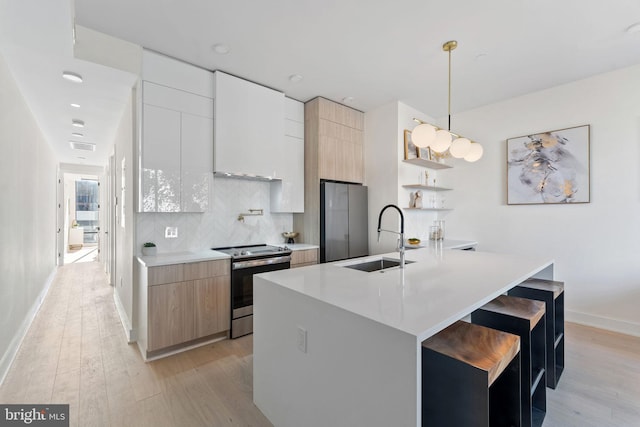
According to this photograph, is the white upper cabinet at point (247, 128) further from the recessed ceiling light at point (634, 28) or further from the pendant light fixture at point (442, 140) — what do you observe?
the recessed ceiling light at point (634, 28)

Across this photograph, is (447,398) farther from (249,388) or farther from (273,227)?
(273,227)

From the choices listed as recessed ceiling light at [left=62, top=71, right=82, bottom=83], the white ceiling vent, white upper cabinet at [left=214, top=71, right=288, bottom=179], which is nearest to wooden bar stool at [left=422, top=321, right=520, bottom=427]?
white upper cabinet at [left=214, top=71, right=288, bottom=179]

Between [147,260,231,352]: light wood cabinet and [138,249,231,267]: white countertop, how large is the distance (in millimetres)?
42

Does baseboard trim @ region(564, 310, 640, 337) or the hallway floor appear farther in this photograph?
baseboard trim @ region(564, 310, 640, 337)

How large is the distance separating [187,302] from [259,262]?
0.77 m

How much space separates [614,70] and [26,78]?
238 inches

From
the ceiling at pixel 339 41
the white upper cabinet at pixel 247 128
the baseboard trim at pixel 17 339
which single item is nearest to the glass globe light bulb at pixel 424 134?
the ceiling at pixel 339 41

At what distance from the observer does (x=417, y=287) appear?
5.04 ft

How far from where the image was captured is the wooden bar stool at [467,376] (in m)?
1.04

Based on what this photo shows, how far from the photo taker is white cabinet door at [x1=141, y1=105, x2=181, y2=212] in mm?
2602

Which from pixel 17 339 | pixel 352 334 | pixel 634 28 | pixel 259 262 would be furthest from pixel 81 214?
pixel 634 28

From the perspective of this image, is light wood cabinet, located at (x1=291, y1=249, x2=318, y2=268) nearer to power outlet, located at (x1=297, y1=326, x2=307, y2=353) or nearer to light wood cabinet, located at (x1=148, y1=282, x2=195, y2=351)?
light wood cabinet, located at (x1=148, y1=282, x2=195, y2=351)

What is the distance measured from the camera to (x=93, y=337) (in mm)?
2887

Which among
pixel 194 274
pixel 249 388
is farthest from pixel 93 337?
pixel 249 388
